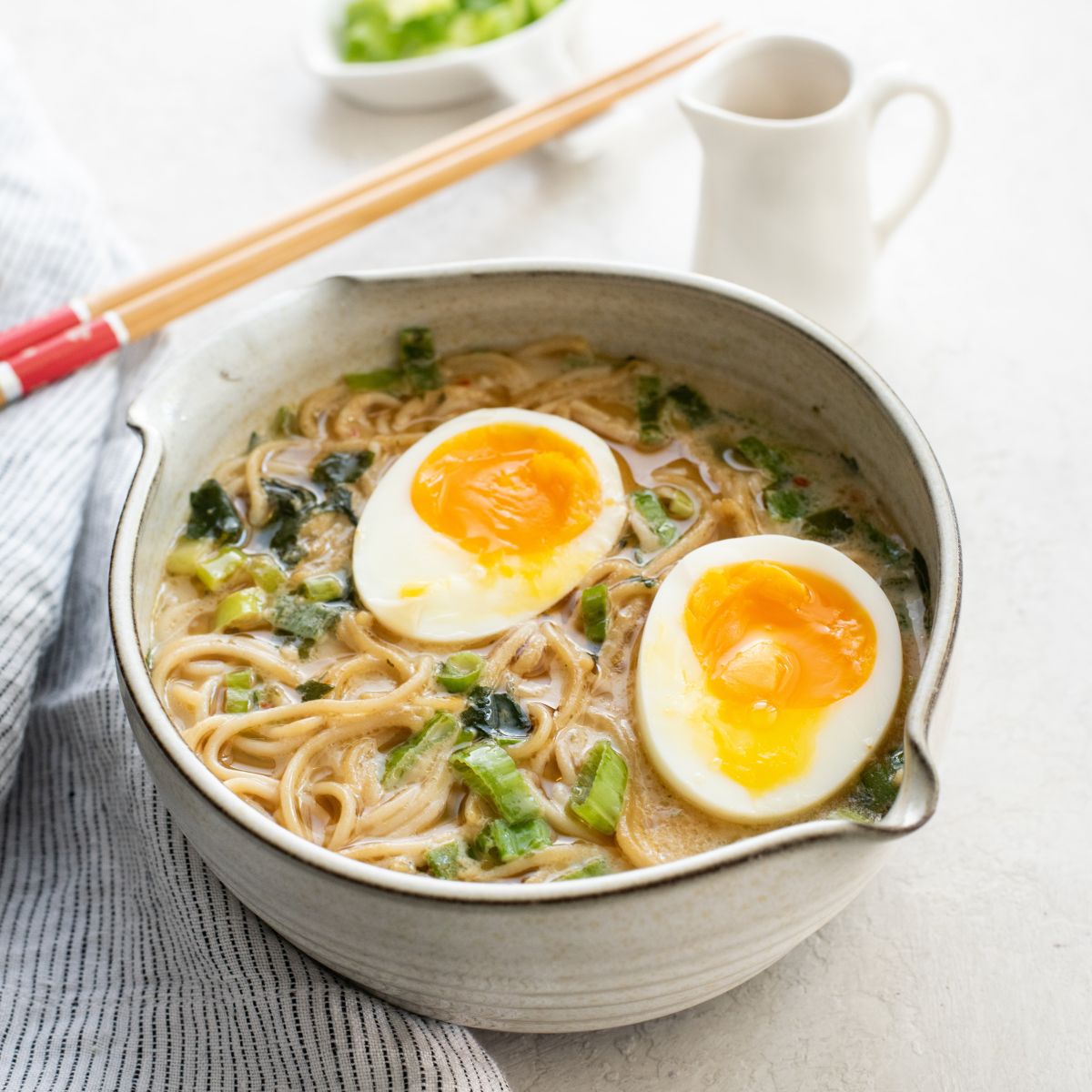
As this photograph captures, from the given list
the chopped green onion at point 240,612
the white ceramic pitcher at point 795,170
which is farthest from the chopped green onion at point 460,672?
the white ceramic pitcher at point 795,170

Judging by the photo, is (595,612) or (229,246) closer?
(595,612)

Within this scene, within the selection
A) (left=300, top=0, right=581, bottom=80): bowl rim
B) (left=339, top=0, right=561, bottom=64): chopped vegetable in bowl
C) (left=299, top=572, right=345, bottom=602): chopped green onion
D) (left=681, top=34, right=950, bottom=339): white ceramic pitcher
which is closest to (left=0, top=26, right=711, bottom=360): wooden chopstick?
(left=300, top=0, right=581, bottom=80): bowl rim

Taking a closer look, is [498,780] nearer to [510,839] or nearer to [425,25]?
[510,839]

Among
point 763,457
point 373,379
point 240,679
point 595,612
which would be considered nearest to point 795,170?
point 763,457

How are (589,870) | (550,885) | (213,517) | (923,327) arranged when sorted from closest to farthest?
(550,885) → (589,870) → (213,517) → (923,327)

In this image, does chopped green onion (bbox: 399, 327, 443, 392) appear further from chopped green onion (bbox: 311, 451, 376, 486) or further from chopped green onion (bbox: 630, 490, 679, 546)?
chopped green onion (bbox: 630, 490, 679, 546)

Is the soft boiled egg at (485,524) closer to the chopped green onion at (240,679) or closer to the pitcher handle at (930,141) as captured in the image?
the chopped green onion at (240,679)

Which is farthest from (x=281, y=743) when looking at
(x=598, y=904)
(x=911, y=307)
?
(x=911, y=307)
